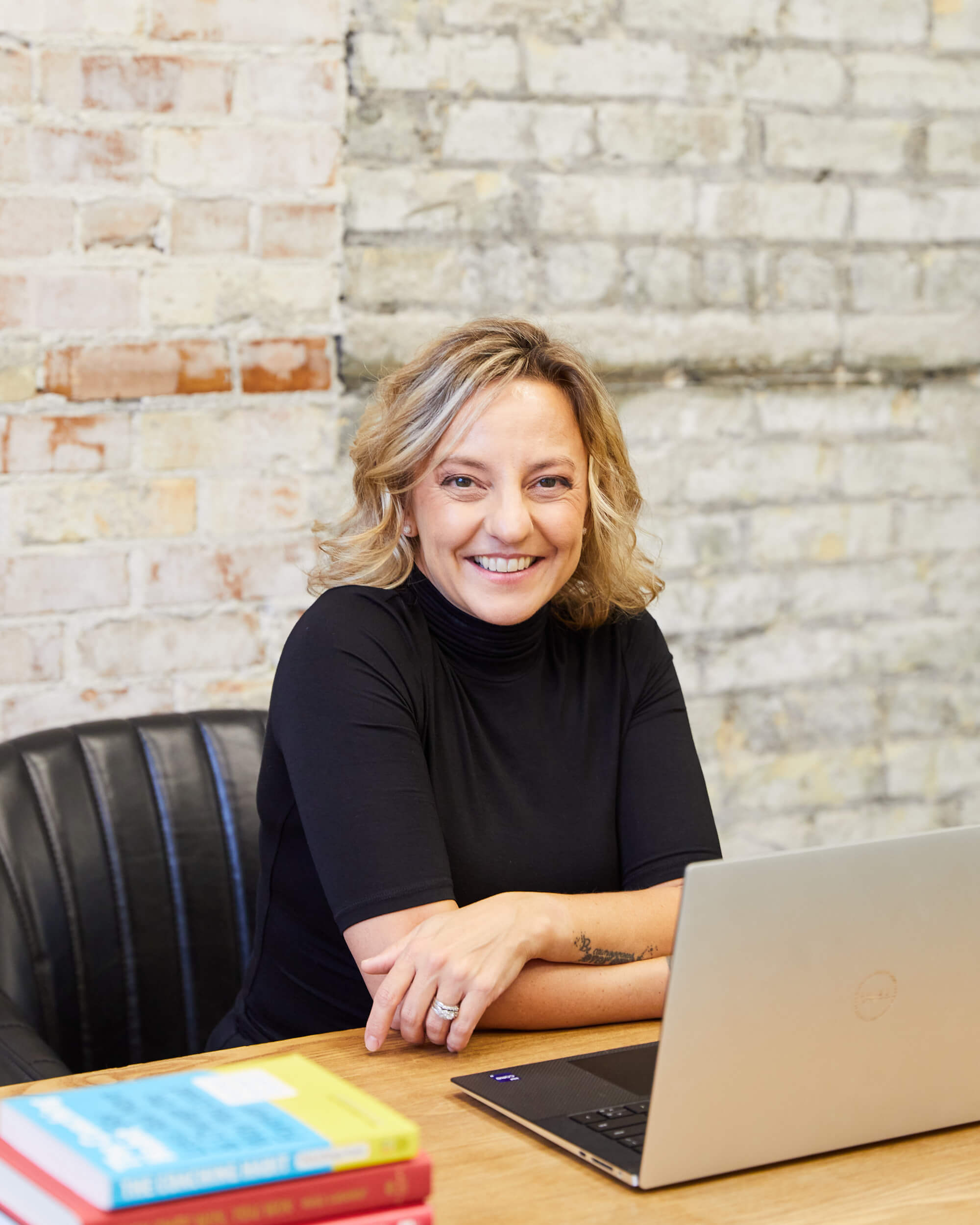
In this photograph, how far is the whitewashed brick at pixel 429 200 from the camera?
217 centimetres

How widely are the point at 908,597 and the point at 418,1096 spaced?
176cm

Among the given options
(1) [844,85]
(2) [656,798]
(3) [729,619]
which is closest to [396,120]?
(1) [844,85]

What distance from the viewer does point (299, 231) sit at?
83.5 inches

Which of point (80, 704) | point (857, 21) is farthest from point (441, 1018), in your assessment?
point (857, 21)

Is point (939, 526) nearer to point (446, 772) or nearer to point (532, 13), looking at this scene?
point (532, 13)

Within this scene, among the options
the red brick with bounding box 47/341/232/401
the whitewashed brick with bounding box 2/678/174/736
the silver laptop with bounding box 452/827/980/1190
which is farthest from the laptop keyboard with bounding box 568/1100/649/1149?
the red brick with bounding box 47/341/232/401

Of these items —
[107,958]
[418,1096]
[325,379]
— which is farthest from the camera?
[325,379]

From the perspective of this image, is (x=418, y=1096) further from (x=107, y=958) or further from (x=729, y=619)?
(x=729, y=619)

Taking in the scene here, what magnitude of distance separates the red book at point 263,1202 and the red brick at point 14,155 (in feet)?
Answer: 4.99

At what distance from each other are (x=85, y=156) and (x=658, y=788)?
1.22 m

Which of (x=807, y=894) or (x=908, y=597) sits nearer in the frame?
(x=807, y=894)

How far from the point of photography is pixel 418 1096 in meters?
1.13

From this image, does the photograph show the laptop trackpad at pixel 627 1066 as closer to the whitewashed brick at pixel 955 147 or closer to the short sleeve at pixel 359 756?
the short sleeve at pixel 359 756

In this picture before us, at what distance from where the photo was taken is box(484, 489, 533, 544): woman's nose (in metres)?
1.54
